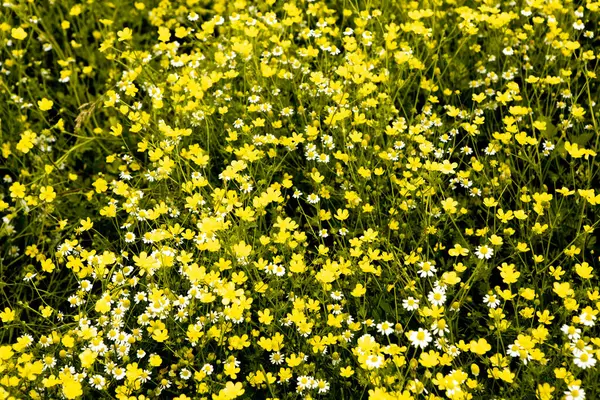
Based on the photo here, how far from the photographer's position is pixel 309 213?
311 centimetres

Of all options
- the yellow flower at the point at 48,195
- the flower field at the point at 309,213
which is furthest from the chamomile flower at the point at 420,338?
the yellow flower at the point at 48,195

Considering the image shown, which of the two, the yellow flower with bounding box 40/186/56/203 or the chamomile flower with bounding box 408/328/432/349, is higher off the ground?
the chamomile flower with bounding box 408/328/432/349

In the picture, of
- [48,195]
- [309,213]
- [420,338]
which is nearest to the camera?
[420,338]

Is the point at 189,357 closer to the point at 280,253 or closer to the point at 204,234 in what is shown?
the point at 204,234

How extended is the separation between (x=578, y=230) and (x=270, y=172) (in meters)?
1.25

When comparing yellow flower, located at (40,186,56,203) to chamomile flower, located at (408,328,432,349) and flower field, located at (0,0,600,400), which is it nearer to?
flower field, located at (0,0,600,400)

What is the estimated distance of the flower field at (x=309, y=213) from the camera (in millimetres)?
2307

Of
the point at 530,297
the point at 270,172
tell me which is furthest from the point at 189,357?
the point at 530,297

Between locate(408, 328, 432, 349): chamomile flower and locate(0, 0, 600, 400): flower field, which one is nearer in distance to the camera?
locate(408, 328, 432, 349): chamomile flower

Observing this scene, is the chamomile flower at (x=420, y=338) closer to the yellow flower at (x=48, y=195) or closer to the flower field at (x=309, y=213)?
the flower field at (x=309, y=213)

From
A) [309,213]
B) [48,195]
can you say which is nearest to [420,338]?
[309,213]

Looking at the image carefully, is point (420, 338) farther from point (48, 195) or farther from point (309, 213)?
point (48, 195)

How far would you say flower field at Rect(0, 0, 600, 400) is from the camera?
231 cm

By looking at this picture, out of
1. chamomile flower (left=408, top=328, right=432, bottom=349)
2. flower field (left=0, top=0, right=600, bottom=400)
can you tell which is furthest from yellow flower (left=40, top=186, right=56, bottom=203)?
chamomile flower (left=408, top=328, right=432, bottom=349)
